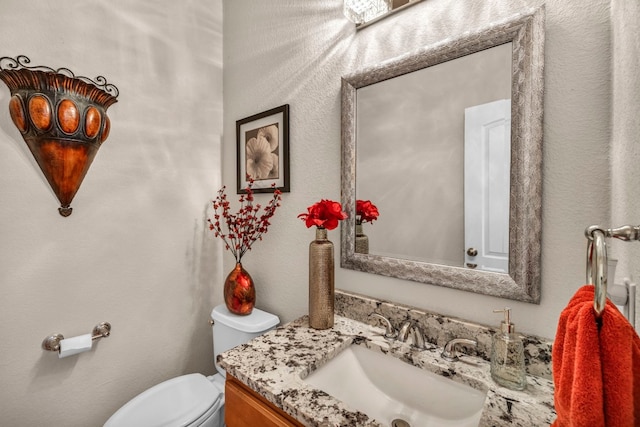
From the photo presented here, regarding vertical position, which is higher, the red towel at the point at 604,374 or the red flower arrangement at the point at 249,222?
the red flower arrangement at the point at 249,222

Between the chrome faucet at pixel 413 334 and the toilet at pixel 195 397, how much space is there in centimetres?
58

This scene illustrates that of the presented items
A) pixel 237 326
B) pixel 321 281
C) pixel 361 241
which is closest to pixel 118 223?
pixel 237 326

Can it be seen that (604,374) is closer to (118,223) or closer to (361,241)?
(361,241)

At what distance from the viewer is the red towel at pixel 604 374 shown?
13.0 inches

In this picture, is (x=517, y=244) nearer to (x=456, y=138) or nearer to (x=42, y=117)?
(x=456, y=138)

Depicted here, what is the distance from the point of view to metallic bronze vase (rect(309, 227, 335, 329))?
97cm

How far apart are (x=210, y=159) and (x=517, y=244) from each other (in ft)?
4.70

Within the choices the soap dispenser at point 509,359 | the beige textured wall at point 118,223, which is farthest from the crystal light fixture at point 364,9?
the soap dispenser at point 509,359

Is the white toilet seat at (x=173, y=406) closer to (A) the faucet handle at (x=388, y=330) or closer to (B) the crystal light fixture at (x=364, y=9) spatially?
(A) the faucet handle at (x=388, y=330)

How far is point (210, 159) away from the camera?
1.57m

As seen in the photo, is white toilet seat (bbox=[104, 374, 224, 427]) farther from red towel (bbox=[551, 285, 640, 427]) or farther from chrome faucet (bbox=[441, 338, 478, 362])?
red towel (bbox=[551, 285, 640, 427])

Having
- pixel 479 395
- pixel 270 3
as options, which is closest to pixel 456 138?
pixel 479 395

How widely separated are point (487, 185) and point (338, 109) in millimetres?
593

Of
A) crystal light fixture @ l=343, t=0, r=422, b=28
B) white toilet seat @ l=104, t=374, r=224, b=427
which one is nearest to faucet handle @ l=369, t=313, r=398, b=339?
→ white toilet seat @ l=104, t=374, r=224, b=427
